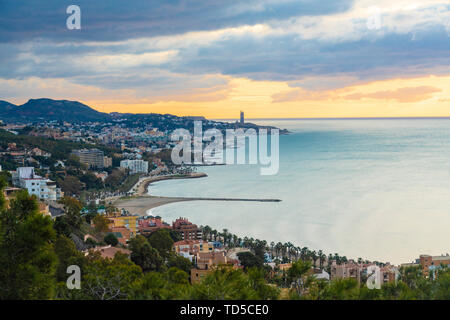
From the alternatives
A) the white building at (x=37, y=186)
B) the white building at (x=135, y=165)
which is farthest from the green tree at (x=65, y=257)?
the white building at (x=135, y=165)

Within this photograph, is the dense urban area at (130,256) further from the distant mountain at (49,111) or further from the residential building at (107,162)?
the distant mountain at (49,111)

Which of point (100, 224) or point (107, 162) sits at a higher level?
point (107, 162)

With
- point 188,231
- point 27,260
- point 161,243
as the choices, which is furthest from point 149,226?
point 27,260

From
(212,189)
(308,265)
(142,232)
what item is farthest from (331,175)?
(308,265)

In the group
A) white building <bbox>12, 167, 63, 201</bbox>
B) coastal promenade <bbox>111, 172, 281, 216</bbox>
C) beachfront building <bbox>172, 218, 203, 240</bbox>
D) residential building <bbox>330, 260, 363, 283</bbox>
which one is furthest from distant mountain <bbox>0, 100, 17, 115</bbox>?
residential building <bbox>330, 260, 363, 283</bbox>

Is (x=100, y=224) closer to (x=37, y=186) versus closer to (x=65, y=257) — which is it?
(x=37, y=186)
